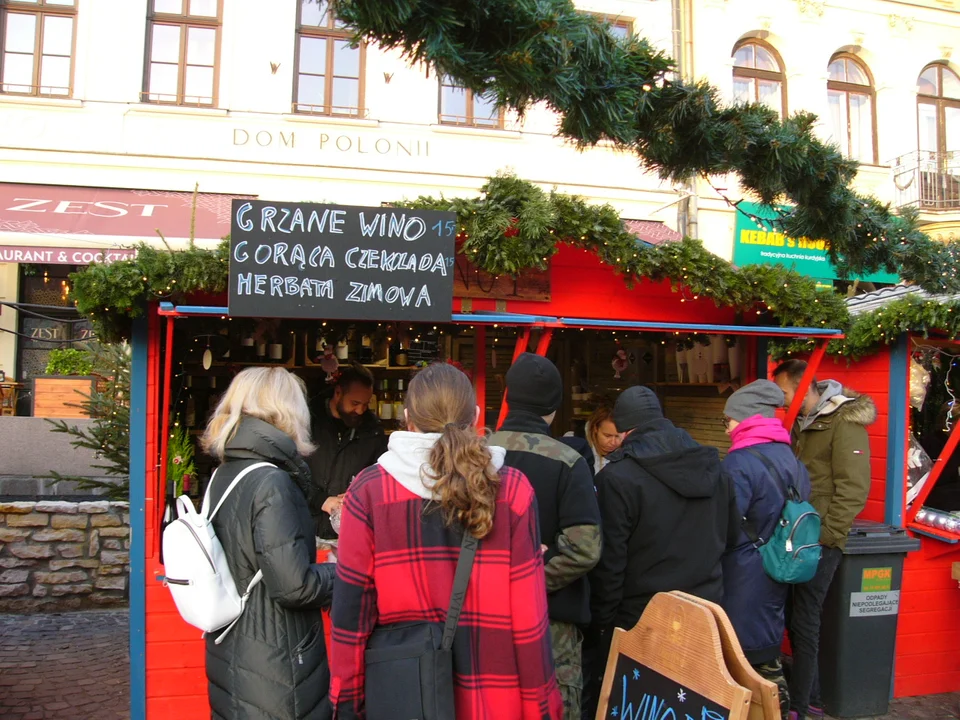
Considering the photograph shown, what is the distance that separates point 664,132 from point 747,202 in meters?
9.19

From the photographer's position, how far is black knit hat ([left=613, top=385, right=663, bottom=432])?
116 inches

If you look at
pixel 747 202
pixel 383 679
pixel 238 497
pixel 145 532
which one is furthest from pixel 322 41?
pixel 383 679

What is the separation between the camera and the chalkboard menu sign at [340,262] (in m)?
3.28

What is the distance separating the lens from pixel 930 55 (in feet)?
43.1

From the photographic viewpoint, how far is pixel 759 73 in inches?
499

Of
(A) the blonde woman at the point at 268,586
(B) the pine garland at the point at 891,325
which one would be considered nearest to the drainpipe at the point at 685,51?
(B) the pine garland at the point at 891,325

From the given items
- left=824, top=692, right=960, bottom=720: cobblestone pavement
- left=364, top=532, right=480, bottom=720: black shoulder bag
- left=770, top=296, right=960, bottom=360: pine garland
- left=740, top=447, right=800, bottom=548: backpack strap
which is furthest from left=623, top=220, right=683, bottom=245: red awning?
left=364, top=532, right=480, bottom=720: black shoulder bag

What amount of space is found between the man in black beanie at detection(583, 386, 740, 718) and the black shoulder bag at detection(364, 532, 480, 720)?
44.5 inches

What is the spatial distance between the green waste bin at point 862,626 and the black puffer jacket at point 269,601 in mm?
3147

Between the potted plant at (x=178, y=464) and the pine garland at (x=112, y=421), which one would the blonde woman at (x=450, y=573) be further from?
the pine garland at (x=112, y=421)

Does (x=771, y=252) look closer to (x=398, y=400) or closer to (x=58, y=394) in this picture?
(x=398, y=400)

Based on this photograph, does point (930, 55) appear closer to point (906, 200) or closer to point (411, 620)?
point (906, 200)

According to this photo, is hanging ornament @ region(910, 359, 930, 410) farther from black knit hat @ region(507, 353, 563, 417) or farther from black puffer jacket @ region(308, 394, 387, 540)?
black puffer jacket @ region(308, 394, 387, 540)

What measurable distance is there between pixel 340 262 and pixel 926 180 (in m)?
12.7
